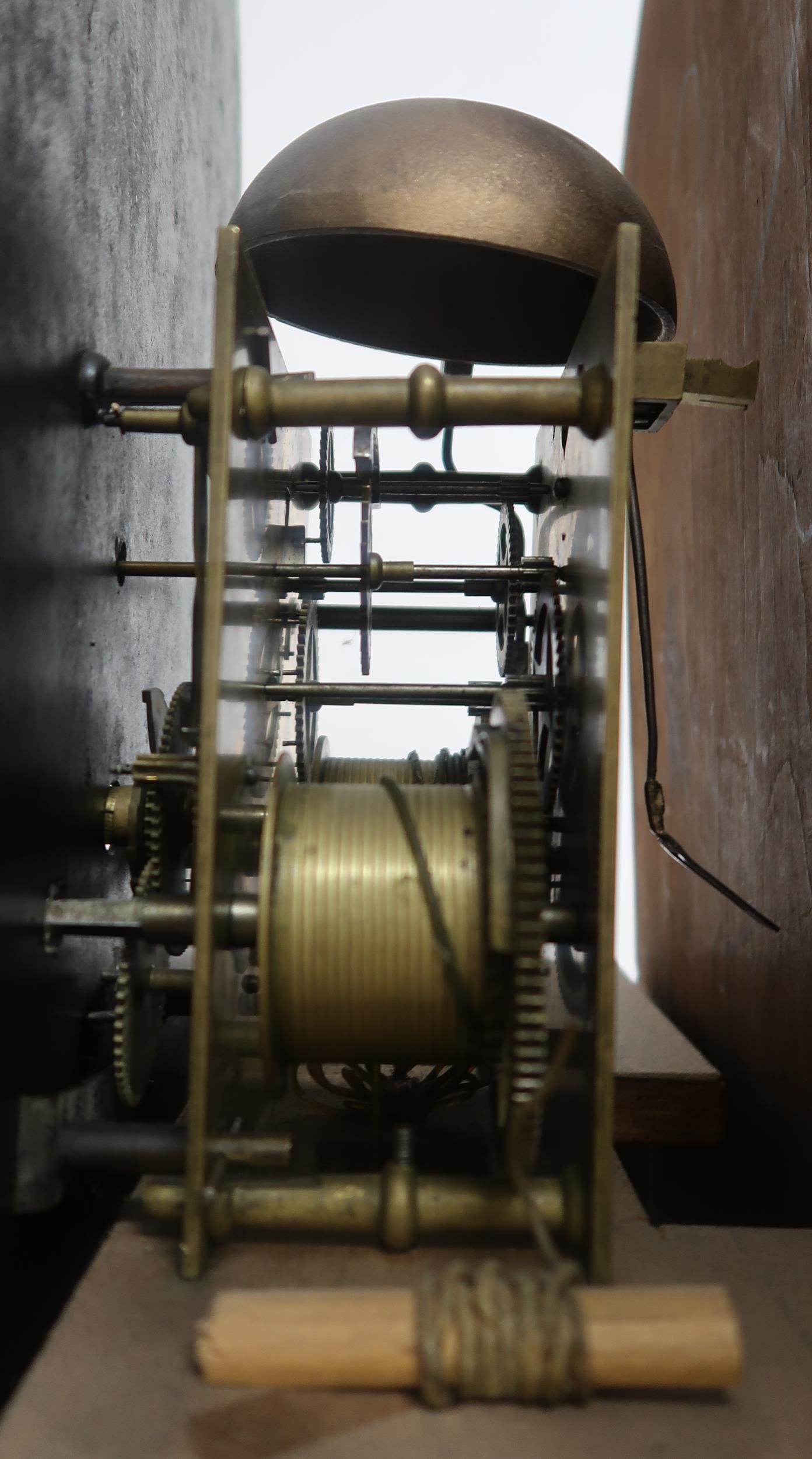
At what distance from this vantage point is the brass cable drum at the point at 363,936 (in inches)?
37.8

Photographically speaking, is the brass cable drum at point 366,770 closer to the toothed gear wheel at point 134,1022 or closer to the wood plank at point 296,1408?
the toothed gear wheel at point 134,1022

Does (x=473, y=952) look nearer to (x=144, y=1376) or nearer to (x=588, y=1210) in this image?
(x=588, y=1210)

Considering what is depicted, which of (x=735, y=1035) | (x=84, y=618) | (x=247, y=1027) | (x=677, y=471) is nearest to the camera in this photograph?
(x=247, y=1027)

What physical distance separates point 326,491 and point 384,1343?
3.71ft

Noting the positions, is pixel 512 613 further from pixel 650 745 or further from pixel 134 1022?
pixel 134 1022

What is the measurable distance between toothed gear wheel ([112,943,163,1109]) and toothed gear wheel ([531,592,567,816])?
1.47ft

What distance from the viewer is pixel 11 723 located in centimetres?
112

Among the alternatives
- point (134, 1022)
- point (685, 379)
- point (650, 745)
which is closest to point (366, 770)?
point (650, 745)

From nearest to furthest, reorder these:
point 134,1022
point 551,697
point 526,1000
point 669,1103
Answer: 1. point 526,1000
2. point 134,1022
3. point 551,697
4. point 669,1103

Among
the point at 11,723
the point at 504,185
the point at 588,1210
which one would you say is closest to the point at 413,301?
the point at 504,185

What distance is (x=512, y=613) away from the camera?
4.90 ft

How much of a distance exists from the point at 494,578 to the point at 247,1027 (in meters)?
0.68

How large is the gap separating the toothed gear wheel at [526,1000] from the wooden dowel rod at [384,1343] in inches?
7.2

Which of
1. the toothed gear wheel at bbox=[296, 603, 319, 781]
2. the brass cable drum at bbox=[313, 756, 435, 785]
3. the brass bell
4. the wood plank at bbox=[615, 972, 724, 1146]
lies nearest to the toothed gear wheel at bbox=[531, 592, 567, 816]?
the brass cable drum at bbox=[313, 756, 435, 785]
